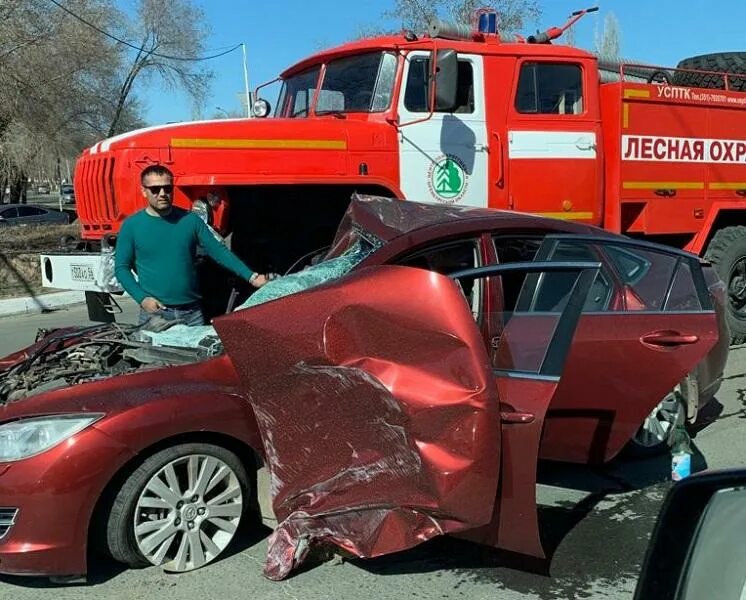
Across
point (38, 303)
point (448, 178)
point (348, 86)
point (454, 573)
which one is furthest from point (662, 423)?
point (38, 303)

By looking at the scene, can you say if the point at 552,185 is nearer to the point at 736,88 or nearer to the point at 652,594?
the point at 736,88

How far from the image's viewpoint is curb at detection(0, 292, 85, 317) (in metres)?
12.2

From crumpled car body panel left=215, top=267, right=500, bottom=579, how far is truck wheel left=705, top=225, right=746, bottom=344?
569 centimetres

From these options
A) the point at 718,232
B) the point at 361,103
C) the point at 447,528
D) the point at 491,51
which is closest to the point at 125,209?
the point at 361,103

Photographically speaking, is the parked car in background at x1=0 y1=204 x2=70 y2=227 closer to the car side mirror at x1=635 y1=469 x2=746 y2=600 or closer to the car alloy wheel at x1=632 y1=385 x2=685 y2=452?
the car alloy wheel at x1=632 y1=385 x2=685 y2=452

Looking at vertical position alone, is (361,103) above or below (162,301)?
above

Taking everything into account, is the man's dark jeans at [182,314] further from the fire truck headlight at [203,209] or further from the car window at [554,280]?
the car window at [554,280]

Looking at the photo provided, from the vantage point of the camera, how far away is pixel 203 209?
5.55 m

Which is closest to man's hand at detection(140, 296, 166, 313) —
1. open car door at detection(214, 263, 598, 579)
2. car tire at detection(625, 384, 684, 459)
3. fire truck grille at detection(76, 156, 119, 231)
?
fire truck grille at detection(76, 156, 119, 231)

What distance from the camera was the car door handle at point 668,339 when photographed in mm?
3512

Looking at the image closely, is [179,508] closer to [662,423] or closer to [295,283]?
[295,283]

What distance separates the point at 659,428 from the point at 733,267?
12.7 ft

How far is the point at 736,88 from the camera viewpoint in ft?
27.6

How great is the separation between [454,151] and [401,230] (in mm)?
2741
